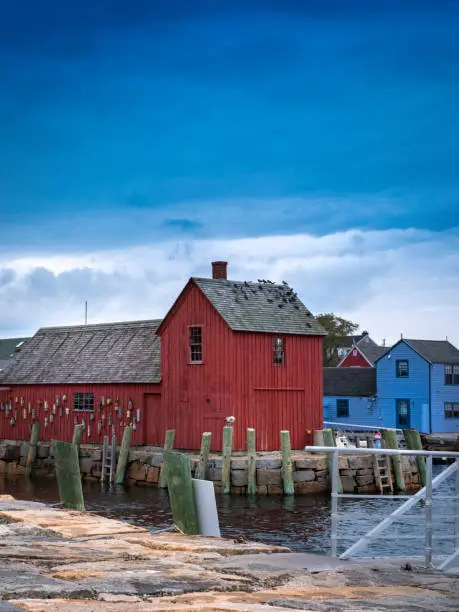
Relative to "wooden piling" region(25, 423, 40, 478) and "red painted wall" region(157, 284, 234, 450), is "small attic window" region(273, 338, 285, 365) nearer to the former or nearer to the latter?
"red painted wall" region(157, 284, 234, 450)

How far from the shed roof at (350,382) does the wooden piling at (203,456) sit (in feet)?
106

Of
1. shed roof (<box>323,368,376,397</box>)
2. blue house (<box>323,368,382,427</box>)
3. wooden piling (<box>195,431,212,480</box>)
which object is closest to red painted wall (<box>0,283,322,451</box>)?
wooden piling (<box>195,431,212,480</box>)

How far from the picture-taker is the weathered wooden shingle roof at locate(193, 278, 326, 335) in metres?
34.3

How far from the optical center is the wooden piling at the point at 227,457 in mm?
30519

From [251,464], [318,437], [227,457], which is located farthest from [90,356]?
[251,464]

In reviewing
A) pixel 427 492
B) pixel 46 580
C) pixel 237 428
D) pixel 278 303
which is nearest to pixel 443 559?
pixel 427 492

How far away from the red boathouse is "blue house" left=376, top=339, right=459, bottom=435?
78.5 ft

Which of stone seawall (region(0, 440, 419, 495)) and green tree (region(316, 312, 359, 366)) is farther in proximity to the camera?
green tree (region(316, 312, 359, 366))

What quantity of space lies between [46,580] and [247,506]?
20703 millimetres

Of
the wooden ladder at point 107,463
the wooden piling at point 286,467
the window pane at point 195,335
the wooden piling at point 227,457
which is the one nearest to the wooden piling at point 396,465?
the wooden piling at point 286,467

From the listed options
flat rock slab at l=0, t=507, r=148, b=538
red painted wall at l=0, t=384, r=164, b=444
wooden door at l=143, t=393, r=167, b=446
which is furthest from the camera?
red painted wall at l=0, t=384, r=164, b=444

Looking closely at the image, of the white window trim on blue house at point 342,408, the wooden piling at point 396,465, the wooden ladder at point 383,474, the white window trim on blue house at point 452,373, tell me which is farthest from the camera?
the white window trim on blue house at point 342,408

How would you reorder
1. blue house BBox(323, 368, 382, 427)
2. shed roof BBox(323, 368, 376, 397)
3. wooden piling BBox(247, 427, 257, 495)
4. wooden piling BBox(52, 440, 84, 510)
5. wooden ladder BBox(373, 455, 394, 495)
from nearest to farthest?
wooden piling BBox(52, 440, 84, 510) → wooden piling BBox(247, 427, 257, 495) → wooden ladder BBox(373, 455, 394, 495) → blue house BBox(323, 368, 382, 427) → shed roof BBox(323, 368, 376, 397)

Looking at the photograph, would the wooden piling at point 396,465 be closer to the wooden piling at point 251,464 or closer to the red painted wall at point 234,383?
the red painted wall at point 234,383
